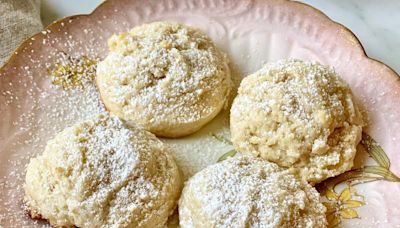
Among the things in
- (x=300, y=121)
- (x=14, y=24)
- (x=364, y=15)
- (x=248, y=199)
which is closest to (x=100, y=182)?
(x=248, y=199)

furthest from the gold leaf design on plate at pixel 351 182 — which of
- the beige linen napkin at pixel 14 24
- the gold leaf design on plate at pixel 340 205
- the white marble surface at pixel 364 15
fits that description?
the beige linen napkin at pixel 14 24

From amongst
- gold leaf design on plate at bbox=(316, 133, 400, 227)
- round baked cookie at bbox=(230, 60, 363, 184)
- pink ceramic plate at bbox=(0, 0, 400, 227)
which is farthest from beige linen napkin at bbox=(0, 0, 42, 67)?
gold leaf design on plate at bbox=(316, 133, 400, 227)

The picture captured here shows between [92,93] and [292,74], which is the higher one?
[292,74]

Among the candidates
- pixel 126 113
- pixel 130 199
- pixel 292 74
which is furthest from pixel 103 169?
pixel 292 74

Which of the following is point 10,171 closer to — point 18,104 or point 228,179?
point 18,104

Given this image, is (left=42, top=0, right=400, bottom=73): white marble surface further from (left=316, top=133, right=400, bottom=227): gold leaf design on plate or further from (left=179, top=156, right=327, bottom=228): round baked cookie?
(left=179, top=156, right=327, bottom=228): round baked cookie

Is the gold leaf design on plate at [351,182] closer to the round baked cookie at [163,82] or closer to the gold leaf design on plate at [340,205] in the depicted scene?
the gold leaf design on plate at [340,205]

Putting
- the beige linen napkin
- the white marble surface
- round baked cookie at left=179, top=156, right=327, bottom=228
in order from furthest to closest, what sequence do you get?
1. the white marble surface
2. the beige linen napkin
3. round baked cookie at left=179, top=156, right=327, bottom=228

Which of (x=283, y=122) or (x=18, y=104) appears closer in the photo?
(x=283, y=122)
